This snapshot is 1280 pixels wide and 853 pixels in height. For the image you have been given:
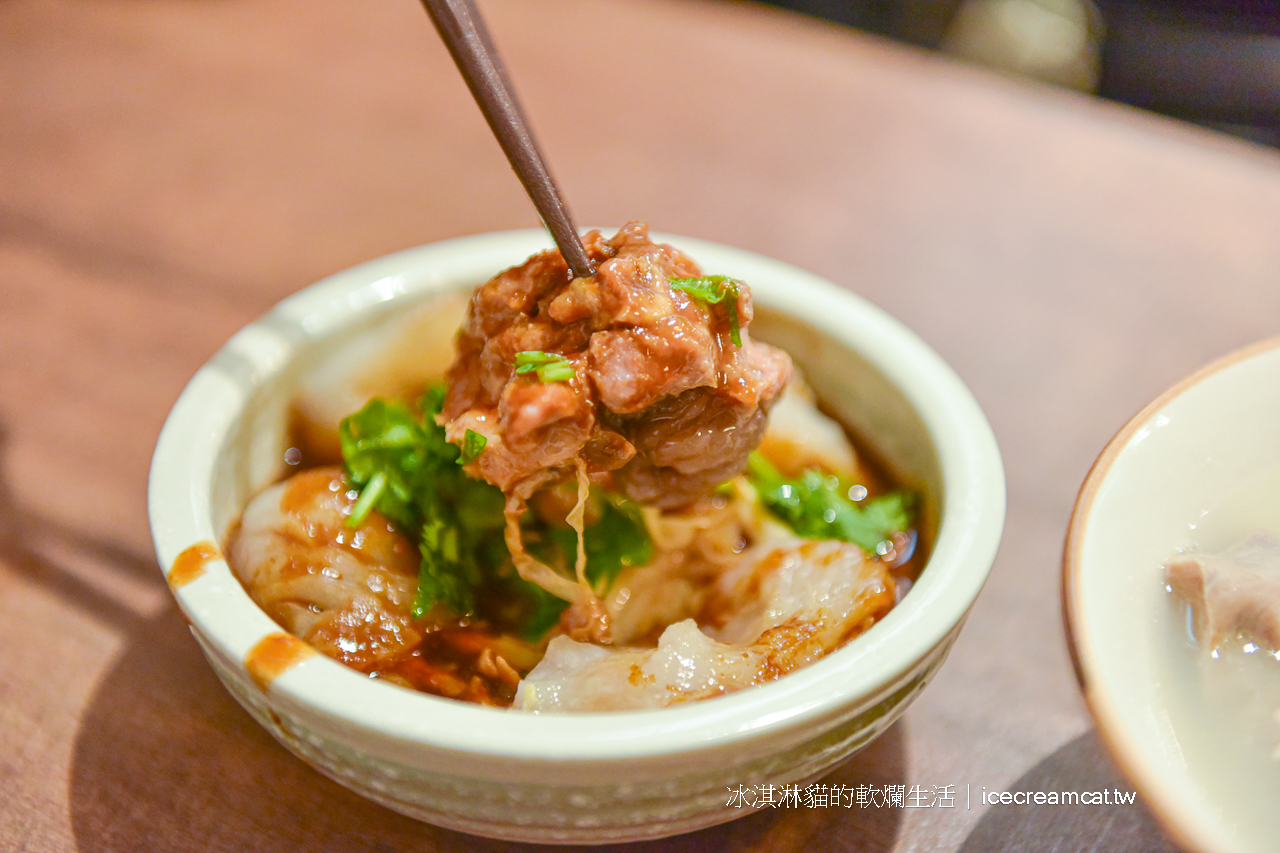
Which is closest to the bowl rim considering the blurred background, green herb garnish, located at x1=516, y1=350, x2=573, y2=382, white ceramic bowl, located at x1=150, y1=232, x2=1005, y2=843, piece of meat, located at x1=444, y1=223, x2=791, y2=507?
white ceramic bowl, located at x1=150, y1=232, x2=1005, y2=843

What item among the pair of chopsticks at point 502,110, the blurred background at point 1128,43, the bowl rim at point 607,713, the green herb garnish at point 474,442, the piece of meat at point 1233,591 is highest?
the pair of chopsticks at point 502,110

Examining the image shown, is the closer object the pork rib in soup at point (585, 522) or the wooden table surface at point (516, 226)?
the pork rib in soup at point (585, 522)

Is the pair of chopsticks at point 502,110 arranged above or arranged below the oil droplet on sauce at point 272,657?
above

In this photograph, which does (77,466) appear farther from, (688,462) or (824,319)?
(824,319)

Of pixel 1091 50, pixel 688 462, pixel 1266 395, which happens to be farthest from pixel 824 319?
pixel 1091 50

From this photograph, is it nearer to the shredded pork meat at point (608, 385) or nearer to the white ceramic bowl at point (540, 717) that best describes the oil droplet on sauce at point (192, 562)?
the white ceramic bowl at point (540, 717)

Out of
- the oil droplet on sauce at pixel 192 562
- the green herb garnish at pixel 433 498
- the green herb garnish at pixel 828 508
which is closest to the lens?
the oil droplet on sauce at pixel 192 562

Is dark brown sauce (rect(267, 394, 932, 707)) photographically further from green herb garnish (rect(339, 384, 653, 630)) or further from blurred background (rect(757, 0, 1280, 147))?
blurred background (rect(757, 0, 1280, 147))

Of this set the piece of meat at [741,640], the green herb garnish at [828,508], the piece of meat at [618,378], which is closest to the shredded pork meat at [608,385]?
the piece of meat at [618,378]

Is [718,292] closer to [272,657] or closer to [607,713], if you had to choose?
[607,713]
